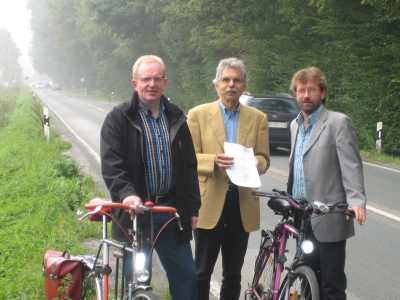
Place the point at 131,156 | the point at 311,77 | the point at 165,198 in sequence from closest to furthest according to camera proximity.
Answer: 1. the point at 131,156
2. the point at 165,198
3. the point at 311,77

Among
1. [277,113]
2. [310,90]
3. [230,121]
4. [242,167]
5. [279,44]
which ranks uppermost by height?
[279,44]

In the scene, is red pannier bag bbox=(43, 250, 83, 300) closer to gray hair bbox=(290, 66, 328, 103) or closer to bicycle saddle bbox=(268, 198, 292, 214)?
bicycle saddle bbox=(268, 198, 292, 214)

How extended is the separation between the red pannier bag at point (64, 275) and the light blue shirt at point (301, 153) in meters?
1.54

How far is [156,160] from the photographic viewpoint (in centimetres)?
382

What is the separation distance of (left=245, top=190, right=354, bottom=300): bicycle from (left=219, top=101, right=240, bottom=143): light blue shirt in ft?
1.45

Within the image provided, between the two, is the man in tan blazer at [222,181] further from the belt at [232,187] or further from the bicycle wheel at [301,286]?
the bicycle wheel at [301,286]

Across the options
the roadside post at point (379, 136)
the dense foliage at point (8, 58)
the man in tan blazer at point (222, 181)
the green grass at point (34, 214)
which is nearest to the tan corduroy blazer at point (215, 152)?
the man in tan blazer at point (222, 181)

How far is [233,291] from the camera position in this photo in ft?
15.6

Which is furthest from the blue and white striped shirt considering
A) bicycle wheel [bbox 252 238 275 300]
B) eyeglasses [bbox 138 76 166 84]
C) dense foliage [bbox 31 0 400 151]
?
Answer: dense foliage [bbox 31 0 400 151]

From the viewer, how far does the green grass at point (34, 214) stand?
19.4 ft

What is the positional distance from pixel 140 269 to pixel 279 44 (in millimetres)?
23190

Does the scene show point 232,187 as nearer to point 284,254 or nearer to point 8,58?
point 284,254

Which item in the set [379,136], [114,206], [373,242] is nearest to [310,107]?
[114,206]

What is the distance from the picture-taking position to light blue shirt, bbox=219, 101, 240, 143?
457 cm
